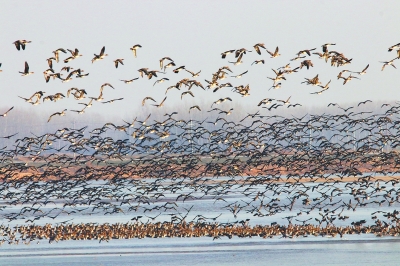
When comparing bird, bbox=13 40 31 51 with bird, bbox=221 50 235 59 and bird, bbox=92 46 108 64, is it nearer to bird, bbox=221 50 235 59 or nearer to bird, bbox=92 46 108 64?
bird, bbox=92 46 108 64

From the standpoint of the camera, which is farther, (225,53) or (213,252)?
(225,53)

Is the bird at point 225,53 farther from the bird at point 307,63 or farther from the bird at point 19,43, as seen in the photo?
the bird at point 19,43

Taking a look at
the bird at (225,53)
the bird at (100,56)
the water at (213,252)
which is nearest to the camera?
the water at (213,252)

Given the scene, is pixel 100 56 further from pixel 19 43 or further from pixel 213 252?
pixel 213 252

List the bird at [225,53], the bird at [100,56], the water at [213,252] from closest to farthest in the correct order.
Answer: the water at [213,252] → the bird at [225,53] → the bird at [100,56]

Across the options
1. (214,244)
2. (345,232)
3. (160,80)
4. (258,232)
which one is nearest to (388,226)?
(345,232)

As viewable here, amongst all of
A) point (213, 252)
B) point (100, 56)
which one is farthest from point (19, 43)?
point (213, 252)

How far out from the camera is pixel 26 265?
87.8 feet

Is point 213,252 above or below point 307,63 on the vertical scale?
below

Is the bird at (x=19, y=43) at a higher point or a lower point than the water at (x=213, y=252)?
higher

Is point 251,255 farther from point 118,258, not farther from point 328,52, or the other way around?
point 328,52

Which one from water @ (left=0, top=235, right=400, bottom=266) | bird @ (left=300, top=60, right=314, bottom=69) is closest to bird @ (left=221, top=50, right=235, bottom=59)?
bird @ (left=300, top=60, right=314, bottom=69)

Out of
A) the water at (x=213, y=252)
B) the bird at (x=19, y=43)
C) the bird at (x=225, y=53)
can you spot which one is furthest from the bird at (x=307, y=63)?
the bird at (x=19, y=43)

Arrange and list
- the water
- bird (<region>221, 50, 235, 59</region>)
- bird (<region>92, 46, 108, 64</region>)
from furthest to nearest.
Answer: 1. bird (<region>92, 46, 108, 64</region>)
2. bird (<region>221, 50, 235, 59</region>)
3. the water
